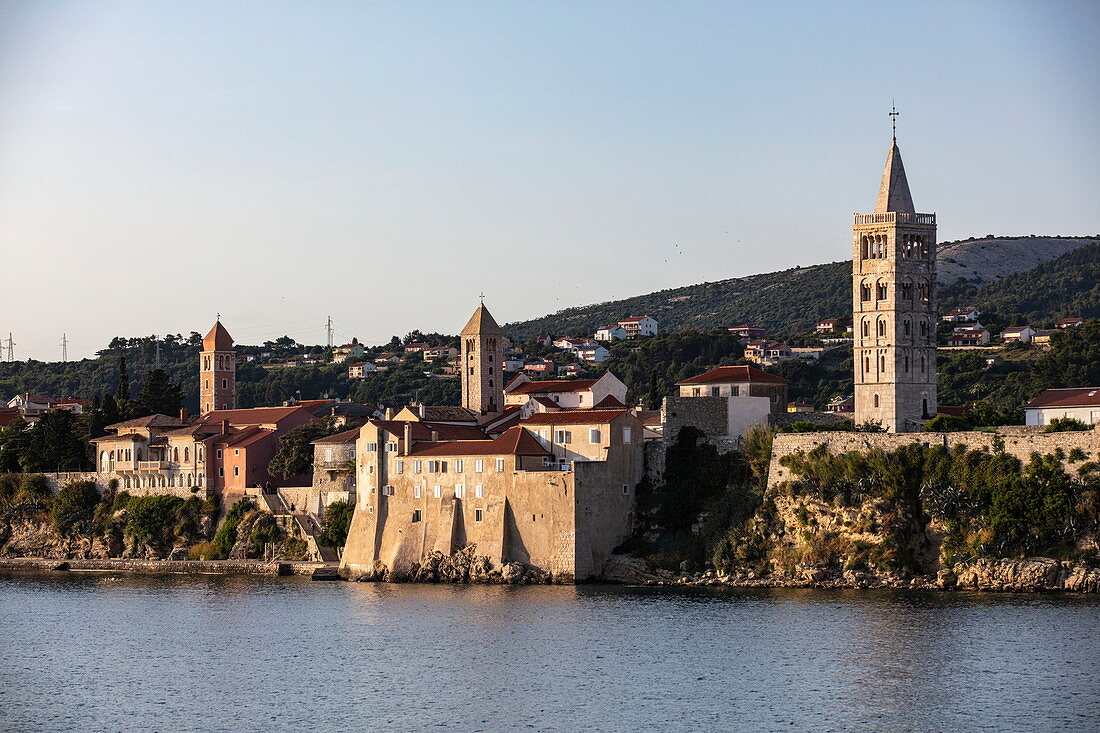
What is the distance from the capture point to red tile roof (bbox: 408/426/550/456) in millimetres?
59438

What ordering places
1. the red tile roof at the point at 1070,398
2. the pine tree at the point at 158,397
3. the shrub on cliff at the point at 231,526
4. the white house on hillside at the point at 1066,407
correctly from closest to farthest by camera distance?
the white house on hillside at the point at 1066,407, the red tile roof at the point at 1070,398, the shrub on cliff at the point at 231,526, the pine tree at the point at 158,397

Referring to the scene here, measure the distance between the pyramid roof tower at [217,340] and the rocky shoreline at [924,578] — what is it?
42150mm

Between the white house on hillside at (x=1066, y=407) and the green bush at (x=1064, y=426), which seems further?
the white house on hillside at (x=1066, y=407)

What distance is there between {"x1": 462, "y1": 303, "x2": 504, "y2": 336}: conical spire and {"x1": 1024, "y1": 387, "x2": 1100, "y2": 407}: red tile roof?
26737 millimetres

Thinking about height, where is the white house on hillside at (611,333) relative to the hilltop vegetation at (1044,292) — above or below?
below

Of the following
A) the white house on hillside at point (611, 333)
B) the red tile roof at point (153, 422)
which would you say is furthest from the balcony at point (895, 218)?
the white house on hillside at point (611, 333)

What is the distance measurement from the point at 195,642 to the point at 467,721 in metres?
14.8

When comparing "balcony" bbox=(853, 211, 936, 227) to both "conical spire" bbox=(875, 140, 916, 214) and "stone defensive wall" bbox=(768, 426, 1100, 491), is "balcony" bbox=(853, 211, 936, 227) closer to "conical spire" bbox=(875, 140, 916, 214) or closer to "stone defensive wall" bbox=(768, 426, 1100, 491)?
"conical spire" bbox=(875, 140, 916, 214)

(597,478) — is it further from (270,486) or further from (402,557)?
(270,486)

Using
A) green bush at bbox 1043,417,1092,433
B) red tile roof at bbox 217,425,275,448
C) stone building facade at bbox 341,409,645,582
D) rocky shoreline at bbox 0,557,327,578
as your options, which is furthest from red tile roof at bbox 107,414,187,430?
green bush at bbox 1043,417,1092,433

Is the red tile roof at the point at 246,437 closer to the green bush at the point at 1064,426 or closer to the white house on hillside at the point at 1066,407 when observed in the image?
the white house on hillside at the point at 1066,407

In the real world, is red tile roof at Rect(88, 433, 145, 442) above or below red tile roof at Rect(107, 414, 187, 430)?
below

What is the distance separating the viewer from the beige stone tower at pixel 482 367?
78500 mm

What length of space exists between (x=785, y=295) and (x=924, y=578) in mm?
114867
